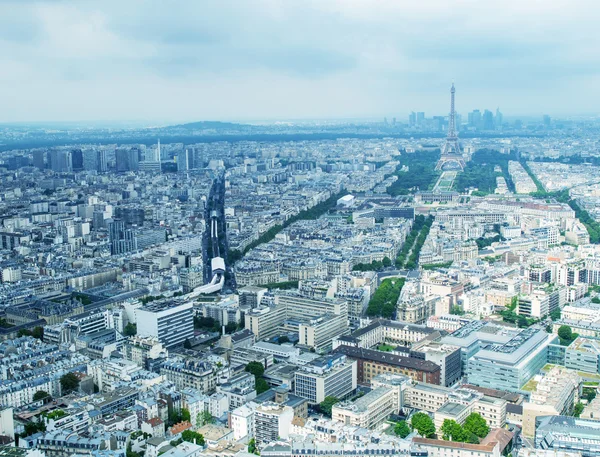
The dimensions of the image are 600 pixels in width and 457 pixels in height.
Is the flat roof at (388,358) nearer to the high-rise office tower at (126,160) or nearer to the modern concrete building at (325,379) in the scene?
the modern concrete building at (325,379)

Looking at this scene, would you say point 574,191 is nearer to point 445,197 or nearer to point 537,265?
point 445,197

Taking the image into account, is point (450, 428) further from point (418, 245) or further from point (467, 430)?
point (418, 245)

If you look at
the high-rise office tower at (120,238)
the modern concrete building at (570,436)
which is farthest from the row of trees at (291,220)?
the modern concrete building at (570,436)

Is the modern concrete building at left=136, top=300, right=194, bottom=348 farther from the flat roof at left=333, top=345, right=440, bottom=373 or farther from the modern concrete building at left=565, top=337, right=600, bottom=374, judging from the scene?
the modern concrete building at left=565, top=337, right=600, bottom=374

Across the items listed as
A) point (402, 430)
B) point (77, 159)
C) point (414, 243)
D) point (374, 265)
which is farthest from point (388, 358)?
point (77, 159)

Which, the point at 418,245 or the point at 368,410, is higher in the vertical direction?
the point at 418,245
